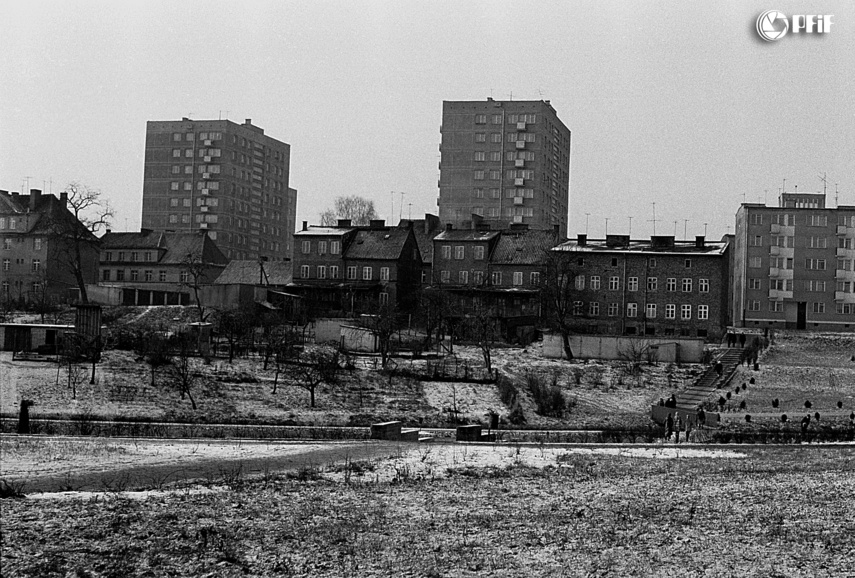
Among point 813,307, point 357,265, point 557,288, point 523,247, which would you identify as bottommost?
point 813,307

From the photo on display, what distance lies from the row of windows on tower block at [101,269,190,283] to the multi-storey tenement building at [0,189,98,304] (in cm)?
867

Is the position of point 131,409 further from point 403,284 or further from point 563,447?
point 403,284

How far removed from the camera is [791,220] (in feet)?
278

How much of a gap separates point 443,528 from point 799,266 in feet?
251

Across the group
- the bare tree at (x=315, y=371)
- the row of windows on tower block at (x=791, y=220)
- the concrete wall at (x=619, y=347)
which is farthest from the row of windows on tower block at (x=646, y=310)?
the bare tree at (x=315, y=371)

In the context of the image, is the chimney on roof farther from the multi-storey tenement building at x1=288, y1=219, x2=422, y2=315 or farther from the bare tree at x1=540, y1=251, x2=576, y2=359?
the bare tree at x1=540, y1=251, x2=576, y2=359

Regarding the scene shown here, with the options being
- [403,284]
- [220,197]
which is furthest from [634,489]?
[220,197]

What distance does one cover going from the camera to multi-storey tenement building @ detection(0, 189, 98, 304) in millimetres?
85562

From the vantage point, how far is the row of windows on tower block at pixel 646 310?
71.9 meters

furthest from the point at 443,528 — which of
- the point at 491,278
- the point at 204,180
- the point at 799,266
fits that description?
the point at 204,180

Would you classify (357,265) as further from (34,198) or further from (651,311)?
(34,198)

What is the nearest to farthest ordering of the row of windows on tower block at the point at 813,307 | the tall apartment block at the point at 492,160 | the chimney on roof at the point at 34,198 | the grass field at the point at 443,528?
the grass field at the point at 443,528
the row of windows on tower block at the point at 813,307
the chimney on roof at the point at 34,198
the tall apartment block at the point at 492,160

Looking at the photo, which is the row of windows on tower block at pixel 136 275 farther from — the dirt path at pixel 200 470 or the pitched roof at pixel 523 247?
the dirt path at pixel 200 470

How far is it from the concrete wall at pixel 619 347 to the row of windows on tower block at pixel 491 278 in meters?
14.2
